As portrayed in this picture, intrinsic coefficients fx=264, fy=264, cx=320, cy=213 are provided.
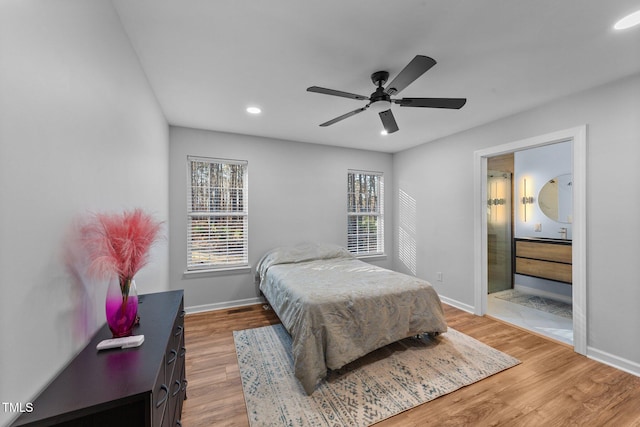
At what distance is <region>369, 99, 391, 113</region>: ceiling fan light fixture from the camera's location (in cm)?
213

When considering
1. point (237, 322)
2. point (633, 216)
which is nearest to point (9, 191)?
point (237, 322)

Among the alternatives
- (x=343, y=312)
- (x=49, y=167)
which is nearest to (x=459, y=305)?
(x=343, y=312)

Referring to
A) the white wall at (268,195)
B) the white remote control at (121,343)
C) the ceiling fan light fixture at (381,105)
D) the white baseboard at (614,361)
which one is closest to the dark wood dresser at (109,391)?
the white remote control at (121,343)

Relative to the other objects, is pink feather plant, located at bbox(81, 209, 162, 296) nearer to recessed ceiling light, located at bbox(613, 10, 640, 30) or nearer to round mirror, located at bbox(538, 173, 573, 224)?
recessed ceiling light, located at bbox(613, 10, 640, 30)

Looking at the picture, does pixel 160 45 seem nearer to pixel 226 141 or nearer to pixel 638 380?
pixel 226 141

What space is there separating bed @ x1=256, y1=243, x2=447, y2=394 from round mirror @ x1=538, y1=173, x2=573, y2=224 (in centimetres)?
322

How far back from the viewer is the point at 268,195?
4020mm

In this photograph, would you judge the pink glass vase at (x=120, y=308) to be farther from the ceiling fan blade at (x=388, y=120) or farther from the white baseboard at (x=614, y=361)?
the white baseboard at (x=614, y=361)

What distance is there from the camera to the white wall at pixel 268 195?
3559 millimetres

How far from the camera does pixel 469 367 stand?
2316 millimetres

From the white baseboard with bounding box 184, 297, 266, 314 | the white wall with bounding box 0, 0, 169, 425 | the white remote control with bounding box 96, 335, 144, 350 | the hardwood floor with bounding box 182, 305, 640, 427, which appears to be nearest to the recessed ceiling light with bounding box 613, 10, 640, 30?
the hardwood floor with bounding box 182, 305, 640, 427

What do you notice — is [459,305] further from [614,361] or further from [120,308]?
[120,308]

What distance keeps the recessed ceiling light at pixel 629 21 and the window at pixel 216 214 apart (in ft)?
12.3

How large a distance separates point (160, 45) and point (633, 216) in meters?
4.02
